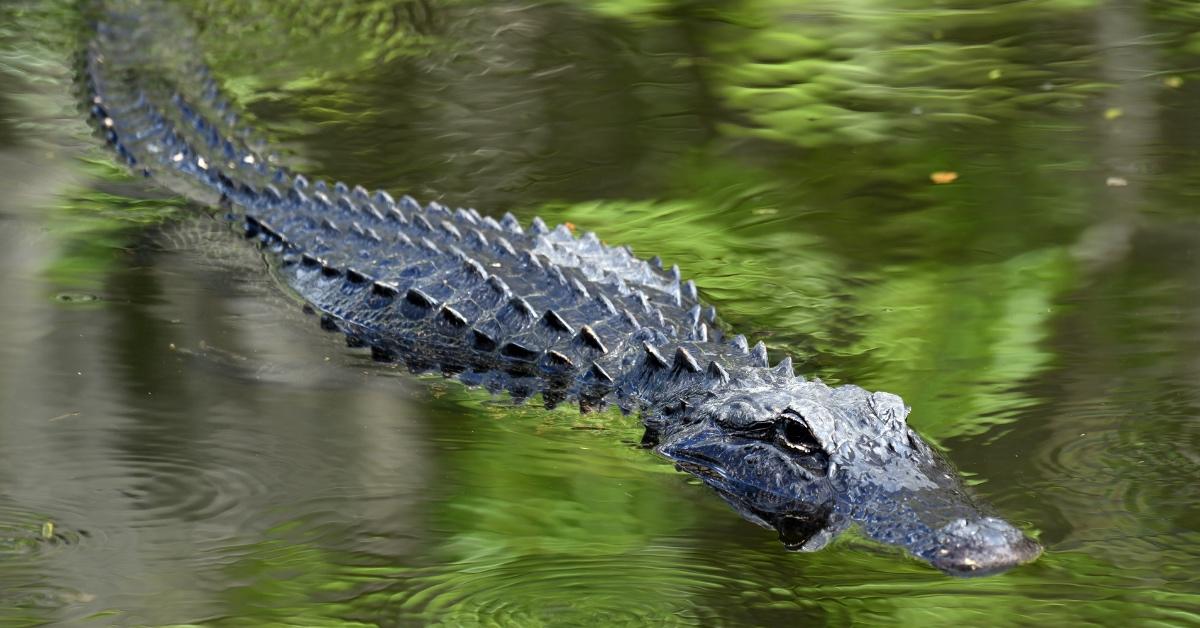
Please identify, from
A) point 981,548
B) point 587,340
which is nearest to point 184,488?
point 587,340

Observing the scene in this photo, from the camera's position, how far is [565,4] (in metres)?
10.7

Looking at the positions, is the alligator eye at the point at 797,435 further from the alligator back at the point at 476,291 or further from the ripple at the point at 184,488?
the ripple at the point at 184,488

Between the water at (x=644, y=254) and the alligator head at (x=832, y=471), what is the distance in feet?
0.30

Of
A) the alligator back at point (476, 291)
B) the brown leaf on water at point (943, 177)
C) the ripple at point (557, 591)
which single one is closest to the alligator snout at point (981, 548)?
the ripple at point (557, 591)

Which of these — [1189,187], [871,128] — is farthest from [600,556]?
[871,128]


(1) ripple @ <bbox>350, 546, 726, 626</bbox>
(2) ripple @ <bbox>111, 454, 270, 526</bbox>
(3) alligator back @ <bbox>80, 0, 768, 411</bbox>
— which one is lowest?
(1) ripple @ <bbox>350, 546, 726, 626</bbox>

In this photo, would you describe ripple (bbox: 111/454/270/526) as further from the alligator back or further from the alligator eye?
the alligator eye

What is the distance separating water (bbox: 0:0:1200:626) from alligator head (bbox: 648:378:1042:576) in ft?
0.30

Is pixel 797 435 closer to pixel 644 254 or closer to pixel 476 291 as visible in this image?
pixel 476 291

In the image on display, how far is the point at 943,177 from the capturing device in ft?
23.7

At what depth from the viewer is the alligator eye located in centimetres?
429

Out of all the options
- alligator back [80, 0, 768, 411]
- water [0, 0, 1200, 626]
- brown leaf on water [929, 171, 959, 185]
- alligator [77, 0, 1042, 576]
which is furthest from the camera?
brown leaf on water [929, 171, 959, 185]

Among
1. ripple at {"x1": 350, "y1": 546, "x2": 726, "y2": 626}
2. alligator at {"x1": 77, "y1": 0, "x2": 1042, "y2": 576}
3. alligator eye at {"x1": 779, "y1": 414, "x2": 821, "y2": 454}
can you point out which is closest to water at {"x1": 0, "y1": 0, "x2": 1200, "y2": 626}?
ripple at {"x1": 350, "y1": 546, "x2": 726, "y2": 626}

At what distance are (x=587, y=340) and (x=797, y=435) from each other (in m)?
1.16
